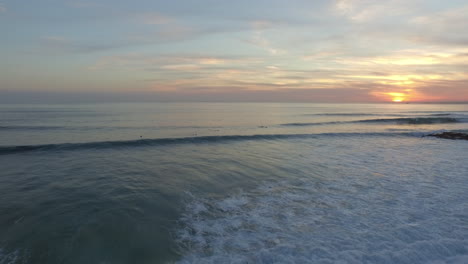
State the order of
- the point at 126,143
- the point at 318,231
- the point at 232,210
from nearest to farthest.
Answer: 1. the point at 318,231
2. the point at 232,210
3. the point at 126,143

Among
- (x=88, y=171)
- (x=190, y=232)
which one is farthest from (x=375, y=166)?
(x=88, y=171)

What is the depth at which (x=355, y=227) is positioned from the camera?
7125 millimetres

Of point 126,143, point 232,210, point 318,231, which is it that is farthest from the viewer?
point 126,143

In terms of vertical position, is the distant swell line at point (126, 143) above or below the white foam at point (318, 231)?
above

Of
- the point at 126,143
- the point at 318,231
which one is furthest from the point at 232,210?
the point at 126,143

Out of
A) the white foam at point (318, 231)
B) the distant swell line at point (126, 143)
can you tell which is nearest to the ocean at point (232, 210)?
the white foam at point (318, 231)

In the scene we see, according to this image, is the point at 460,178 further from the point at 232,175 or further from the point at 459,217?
the point at 232,175

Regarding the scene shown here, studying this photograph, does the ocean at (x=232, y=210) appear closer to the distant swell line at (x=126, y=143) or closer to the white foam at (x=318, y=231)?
the white foam at (x=318, y=231)

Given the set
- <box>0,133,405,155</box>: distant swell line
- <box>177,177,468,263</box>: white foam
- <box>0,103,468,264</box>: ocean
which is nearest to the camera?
<box>177,177,468,263</box>: white foam

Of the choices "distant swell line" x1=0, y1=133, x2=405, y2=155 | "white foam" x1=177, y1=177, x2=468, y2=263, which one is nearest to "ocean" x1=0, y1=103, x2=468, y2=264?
"white foam" x1=177, y1=177, x2=468, y2=263

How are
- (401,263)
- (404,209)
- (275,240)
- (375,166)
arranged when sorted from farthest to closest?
1. (375,166)
2. (404,209)
3. (275,240)
4. (401,263)

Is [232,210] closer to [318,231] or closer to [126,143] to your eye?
[318,231]

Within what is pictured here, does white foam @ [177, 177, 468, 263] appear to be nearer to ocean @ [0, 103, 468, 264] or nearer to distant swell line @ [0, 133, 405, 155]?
ocean @ [0, 103, 468, 264]

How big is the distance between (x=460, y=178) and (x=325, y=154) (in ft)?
25.0
